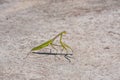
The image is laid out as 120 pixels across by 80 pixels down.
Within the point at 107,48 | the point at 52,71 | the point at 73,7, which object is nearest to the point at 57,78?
the point at 52,71

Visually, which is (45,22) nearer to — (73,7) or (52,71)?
(73,7)

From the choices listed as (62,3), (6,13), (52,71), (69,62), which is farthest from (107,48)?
(6,13)

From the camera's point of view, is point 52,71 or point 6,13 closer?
point 52,71

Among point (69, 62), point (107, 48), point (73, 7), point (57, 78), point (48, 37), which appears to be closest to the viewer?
point (57, 78)

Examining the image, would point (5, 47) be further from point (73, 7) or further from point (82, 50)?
point (73, 7)

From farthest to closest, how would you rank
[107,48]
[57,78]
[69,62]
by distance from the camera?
[107,48]
[69,62]
[57,78]

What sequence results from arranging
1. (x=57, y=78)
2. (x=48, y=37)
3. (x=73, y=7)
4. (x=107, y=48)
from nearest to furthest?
(x=57, y=78), (x=107, y=48), (x=48, y=37), (x=73, y=7)
